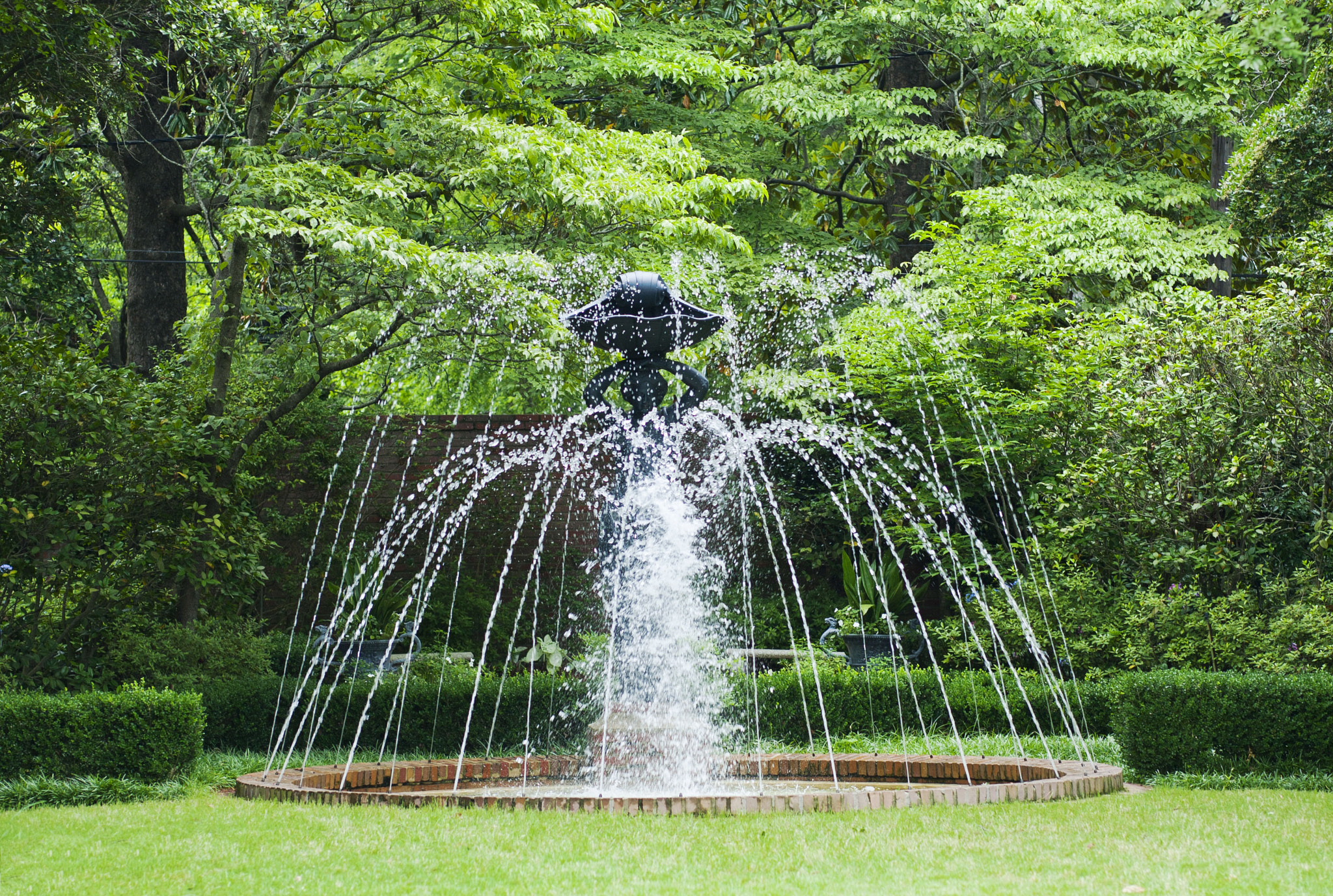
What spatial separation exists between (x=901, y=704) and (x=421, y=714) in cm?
426

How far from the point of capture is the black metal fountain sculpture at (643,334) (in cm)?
819

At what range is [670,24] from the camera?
17.7 metres

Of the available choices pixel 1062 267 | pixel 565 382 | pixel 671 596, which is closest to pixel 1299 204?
pixel 1062 267

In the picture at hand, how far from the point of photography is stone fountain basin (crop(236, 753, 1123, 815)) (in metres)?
6.18

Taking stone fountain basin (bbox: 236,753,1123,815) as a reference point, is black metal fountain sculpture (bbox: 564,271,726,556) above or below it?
above

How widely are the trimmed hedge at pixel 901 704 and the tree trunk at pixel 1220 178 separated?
954 cm

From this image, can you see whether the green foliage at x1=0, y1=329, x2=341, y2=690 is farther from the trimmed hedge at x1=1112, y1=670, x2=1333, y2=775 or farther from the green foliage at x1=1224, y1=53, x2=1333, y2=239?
the green foliage at x1=1224, y1=53, x2=1333, y2=239

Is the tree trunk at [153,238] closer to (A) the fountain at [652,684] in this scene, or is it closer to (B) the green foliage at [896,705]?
(A) the fountain at [652,684]

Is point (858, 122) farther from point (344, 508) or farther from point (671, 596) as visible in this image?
point (671, 596)

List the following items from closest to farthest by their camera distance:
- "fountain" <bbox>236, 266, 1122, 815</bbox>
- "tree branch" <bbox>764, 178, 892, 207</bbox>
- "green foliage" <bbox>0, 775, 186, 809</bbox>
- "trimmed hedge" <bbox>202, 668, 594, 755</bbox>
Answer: "green foliage" <bbox>0, 775, 186, 809</bbox> < "fountain" <bbox>236, 266, 1122, 815</bbox> < "trimmed hedge" <bbox>202, 668, 594, 755</bbox> < "tree branch" <bbox>764, 178, 892, 207</bbox>

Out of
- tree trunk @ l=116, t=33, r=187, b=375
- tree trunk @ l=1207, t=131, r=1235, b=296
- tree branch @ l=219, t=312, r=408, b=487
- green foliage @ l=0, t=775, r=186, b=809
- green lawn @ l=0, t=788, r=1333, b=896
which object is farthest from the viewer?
tree trunk @ l=1207, t=131, r=1235, b=296

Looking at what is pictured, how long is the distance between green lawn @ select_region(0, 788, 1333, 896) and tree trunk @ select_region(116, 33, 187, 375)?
27.1 ft

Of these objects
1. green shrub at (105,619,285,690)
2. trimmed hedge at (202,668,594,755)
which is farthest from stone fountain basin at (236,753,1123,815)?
green shrub at (105,619,285,690)

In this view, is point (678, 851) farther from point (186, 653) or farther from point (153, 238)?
point (153, 238)
